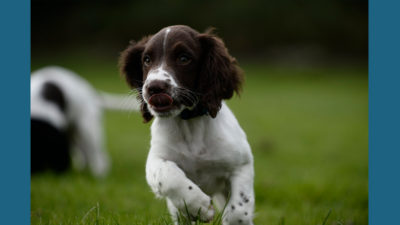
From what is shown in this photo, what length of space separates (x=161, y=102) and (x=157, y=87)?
10 centimetres

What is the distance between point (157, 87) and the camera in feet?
9.45

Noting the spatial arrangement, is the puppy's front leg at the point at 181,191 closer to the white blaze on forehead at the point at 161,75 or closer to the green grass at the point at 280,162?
the green grass at the point at 280,162

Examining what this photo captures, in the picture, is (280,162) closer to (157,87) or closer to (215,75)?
(215,75)

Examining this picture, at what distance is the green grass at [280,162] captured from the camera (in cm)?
394

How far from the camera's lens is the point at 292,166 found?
23.3ft

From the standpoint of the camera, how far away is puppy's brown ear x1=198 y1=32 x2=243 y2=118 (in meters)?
3.14

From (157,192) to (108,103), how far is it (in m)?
4.69

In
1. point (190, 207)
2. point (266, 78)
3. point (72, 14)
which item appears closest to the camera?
point (190, 207)

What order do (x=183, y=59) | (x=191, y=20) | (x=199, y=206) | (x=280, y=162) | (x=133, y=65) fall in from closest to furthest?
(x=199, y=206), (x=183, y=59), (x=133, y=65), (x=191, y=20), (x=280, y=162)

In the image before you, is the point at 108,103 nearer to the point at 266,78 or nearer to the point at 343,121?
the point at 343,121

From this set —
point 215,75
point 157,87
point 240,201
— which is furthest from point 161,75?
point 240,201

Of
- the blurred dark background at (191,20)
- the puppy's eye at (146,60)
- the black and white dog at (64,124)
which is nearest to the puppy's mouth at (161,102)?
the puppy's eye at (146,60)

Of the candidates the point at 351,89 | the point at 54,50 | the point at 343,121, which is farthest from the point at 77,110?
the point at 351,89

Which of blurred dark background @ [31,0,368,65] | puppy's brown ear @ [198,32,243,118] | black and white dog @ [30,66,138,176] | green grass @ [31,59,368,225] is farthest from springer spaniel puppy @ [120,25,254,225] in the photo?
black and white dog @ [30,66,138,176]
